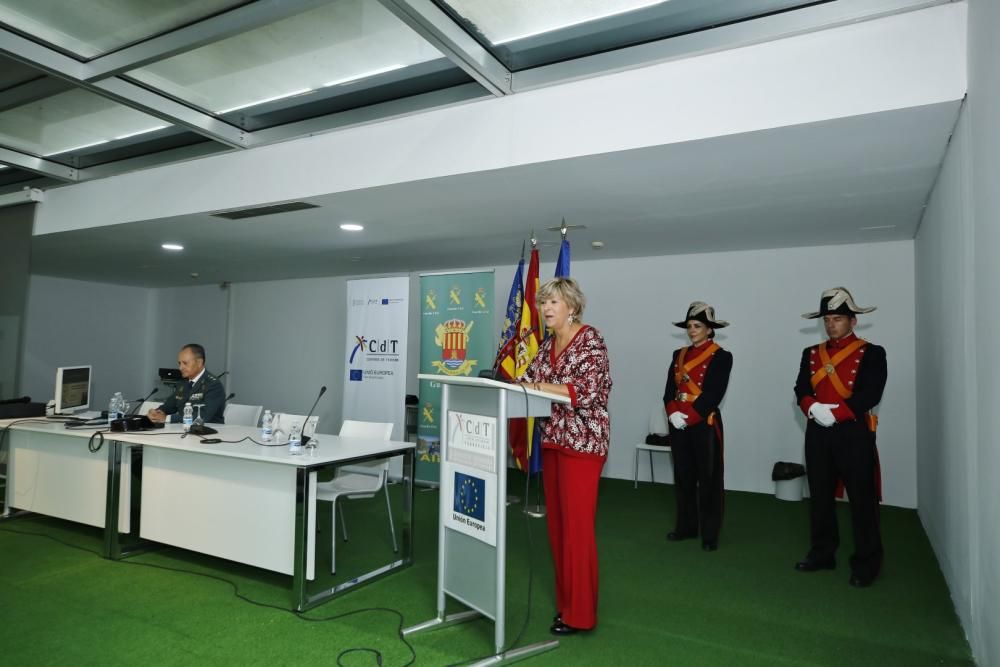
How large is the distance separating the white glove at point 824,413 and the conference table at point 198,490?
2437 mm

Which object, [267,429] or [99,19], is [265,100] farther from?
[267,429]

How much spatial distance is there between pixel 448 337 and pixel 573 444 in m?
3.75

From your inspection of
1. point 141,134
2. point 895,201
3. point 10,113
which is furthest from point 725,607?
point 10,113

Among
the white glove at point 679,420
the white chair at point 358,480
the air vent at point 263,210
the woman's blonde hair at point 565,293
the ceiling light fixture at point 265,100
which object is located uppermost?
the ceiling light fixture at point 265,100

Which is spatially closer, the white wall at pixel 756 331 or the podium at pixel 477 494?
the podium at pixel 477 494

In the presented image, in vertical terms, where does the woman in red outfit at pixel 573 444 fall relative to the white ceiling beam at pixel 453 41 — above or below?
below

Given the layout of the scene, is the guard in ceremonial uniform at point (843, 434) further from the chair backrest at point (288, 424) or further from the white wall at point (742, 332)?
the chair backrest at point (288, 424)

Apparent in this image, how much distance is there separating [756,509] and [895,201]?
282cm

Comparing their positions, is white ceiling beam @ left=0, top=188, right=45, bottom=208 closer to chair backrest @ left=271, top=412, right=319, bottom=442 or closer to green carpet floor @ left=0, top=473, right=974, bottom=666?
green carpet floor @ left=0, top=473, right=974, bottom=666

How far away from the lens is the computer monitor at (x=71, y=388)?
16.1 feet

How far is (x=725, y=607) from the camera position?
326 centimetres

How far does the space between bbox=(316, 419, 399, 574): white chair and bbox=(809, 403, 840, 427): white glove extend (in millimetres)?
2600

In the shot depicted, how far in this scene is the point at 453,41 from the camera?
2943mm

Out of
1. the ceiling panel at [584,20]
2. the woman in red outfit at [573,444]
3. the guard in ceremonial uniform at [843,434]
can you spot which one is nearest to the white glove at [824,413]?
the guard in ceremonial uniform at [843,434]
